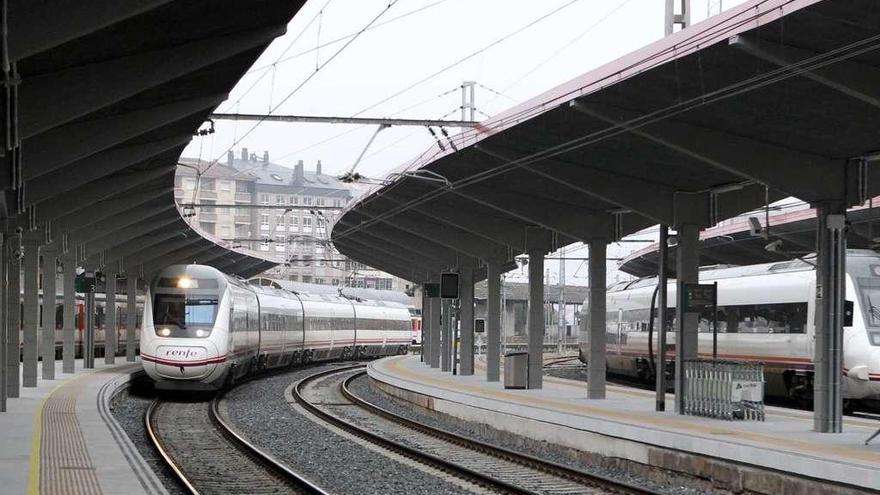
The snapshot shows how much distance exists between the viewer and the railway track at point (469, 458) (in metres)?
14.9

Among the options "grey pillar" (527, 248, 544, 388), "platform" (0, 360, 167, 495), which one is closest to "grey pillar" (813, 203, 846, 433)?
"platform" (0, 360, 167, 495)

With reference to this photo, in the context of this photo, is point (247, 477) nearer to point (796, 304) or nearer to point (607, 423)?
point (607, 423)

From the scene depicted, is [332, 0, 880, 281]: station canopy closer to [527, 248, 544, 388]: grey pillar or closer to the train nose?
[527, 248, 544, 388]: grey pillar

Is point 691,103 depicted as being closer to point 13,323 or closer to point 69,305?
point 13,323

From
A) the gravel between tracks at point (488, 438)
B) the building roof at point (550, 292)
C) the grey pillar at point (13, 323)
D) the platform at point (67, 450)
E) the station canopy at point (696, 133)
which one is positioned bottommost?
the gravel between tracks at point (488, 438)

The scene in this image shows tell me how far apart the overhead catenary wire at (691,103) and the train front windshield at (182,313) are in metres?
6.86

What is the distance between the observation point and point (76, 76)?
14578 mm

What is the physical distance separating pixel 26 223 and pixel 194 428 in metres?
5.32

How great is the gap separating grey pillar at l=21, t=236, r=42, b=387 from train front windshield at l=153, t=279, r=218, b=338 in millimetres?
2704

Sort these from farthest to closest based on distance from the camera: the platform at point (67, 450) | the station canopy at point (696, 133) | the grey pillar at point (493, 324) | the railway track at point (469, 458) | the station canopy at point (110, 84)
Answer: the grey pillar at point (493, 324) → the railway track at point (469, 458) → the station canopy at point (696, 133) → the platform at point (67, 450) → the station canopy at point (110, 84)

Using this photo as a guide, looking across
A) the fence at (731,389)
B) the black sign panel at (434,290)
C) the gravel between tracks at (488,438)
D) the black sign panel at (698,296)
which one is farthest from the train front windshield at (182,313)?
the fence at (731,389)

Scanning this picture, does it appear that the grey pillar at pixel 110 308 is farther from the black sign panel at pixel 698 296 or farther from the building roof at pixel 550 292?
the building roof at pixel 550 292

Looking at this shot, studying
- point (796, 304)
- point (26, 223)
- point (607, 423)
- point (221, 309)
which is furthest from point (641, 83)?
point (221, 309)

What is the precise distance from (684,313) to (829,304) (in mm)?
3568
